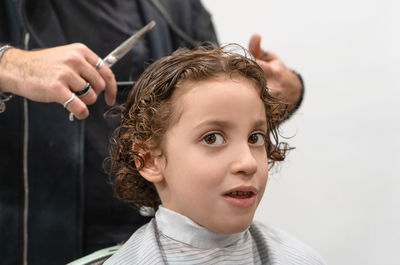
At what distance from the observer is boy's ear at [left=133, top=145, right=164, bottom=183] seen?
2.60 feet

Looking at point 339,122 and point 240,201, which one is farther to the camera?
point 339,122

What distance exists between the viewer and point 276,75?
3.69ft

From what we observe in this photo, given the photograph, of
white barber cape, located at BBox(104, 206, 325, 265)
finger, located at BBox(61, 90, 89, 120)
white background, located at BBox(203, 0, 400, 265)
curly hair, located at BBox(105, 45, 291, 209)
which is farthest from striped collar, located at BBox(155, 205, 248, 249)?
white background, located at BBox(203, 0, 400, 265)

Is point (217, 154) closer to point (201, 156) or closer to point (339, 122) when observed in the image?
point (201, 156)

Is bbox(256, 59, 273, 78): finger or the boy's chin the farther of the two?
bbox(256, 59, 273, 78): finger

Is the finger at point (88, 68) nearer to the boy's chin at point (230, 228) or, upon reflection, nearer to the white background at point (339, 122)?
the boy's chin at point (230, 228)

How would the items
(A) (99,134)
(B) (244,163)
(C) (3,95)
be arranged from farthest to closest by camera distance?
(A) (99,134), (C) (3,95), (B) (244,163)

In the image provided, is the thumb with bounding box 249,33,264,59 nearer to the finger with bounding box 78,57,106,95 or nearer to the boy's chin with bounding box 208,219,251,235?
the finger with bounding box 78,57,106,95

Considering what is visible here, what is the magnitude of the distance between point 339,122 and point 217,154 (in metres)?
0.93

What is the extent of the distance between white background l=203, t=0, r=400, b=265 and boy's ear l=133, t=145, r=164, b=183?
84cm

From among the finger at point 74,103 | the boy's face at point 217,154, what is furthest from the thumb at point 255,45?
the finger at point 74,103

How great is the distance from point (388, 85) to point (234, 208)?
0.97 metres

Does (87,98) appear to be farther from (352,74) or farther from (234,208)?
(352,74)

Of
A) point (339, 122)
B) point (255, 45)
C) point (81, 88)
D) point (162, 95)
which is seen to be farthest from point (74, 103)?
point (339, 122)
